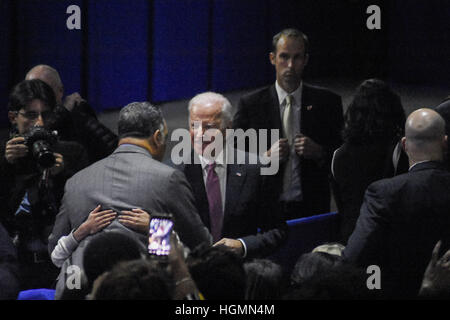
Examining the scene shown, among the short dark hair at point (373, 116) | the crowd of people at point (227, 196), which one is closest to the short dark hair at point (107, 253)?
the crowd of people at point (227, 196)

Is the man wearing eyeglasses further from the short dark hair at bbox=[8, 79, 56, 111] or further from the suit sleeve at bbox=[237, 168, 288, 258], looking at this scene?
the suit sleeve at bbox=[237, 168, 288, 258]

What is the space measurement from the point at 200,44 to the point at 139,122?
6.89m

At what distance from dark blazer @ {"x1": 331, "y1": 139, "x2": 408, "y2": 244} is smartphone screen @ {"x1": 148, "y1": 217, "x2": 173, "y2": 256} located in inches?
62.1

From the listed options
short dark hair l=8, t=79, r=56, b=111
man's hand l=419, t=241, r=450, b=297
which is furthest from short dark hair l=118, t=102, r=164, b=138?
man's hand l=419, t=241, r=450, b=297

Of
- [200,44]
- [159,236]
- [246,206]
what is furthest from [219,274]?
[200,44]

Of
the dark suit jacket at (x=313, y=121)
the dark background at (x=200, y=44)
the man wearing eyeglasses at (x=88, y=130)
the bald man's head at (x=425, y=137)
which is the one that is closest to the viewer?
the bald man's head at (x=425, y=137)

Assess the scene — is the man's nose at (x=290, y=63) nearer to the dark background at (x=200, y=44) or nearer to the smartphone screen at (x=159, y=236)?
the smartphone screen at (x=159, y=236)

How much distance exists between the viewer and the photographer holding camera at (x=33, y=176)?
11.5 feet

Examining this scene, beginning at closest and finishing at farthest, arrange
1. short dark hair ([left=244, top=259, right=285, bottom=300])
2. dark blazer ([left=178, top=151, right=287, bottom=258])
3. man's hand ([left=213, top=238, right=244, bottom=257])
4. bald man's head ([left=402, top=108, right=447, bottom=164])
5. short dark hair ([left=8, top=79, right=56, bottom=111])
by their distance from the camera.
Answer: short dark hair ([left=244, top=259, right=285, bottom=300]) < bald man's head ([left=402, top=108, right=447, bottom=164]) < man's hand ([left=213, top=238, right=244, bottom=257]) < dark blazer ([left=178, top=151, right=287, bottom=258]) < short dark hair ([left=8, top=79, right=56, bottom=111])

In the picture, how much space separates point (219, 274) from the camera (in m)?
2.22

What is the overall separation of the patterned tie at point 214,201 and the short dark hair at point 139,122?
1.73ft

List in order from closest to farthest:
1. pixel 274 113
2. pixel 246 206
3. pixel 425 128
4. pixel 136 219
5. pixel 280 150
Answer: pixel 136 219 < pixel 425 128 < pixel 246 206 < pixel 280 150 < pixel 274 113

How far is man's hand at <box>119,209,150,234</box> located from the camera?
274 centimetres

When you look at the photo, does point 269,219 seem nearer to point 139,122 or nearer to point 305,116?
point 139,122
